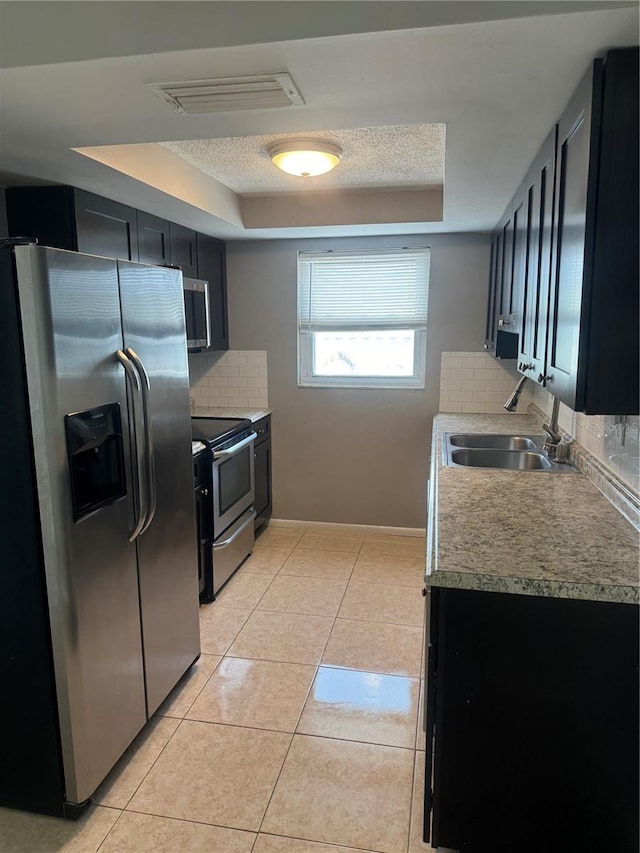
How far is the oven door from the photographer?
3.15 metres

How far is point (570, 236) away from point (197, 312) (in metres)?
2.50

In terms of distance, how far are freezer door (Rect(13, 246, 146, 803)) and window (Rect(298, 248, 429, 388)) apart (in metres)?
2.38

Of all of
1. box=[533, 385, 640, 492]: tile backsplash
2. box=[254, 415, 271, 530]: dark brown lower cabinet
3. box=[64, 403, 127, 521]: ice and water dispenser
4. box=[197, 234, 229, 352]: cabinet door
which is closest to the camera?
box=[64, 403, 127, 521]: ice and water dispenser

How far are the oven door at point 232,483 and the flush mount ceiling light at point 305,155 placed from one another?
5.04 ft

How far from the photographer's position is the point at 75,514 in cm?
169

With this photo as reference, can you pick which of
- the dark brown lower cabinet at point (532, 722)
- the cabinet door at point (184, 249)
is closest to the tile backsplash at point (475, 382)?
the cabinet door at point (184, 249)

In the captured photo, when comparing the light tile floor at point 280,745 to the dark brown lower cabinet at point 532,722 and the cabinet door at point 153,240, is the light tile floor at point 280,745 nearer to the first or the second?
the dark brown lower cabinet at point 532,722

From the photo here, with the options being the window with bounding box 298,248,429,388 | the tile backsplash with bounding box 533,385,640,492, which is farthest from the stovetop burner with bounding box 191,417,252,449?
the tile backsplash with bounding box 533,385,640,492

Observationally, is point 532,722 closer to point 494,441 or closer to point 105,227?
point 494,441

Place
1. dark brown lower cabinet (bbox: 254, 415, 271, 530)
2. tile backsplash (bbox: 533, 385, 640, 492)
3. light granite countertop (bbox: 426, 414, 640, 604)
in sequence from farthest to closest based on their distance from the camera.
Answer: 1. dark brown lower cabinet (bbox: 254, 415, 271, 530)
2. tile backsplash (bbox: 533, 385, 640, 492)
3. light granite countertop (bbox: 426, 414, 640, 604)

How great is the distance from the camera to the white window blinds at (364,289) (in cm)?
393

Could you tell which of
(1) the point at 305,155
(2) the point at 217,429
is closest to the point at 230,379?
(2) the point at 217,429

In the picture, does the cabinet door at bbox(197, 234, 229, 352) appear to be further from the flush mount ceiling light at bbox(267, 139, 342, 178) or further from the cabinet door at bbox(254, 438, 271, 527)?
the flush mount ceiling light at bbox(267, 139, 342, 178)

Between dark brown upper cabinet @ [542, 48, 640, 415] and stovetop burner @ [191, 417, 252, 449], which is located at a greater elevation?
dark brown upper cabinet @ [542, 48, 640, 415]
